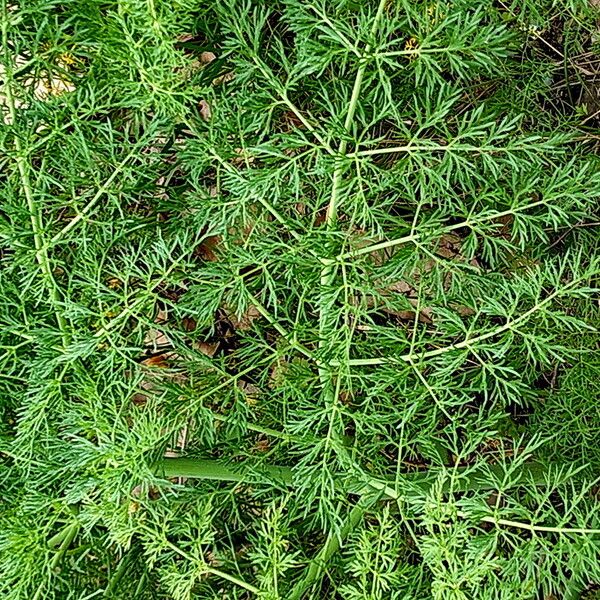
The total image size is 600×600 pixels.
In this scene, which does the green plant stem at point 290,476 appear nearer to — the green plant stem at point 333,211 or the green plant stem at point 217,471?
the green plant stem at point 217,471

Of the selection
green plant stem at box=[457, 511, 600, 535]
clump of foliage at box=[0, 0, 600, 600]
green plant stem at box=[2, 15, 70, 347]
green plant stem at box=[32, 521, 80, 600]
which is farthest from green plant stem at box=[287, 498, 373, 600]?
green plant stem at box=[2, 15, 70, 347]

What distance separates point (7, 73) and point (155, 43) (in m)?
0.20

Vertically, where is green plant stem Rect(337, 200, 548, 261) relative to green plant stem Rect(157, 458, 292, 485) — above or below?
above

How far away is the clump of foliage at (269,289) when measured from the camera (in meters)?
1.03

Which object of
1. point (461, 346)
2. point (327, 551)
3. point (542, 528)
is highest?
point (461, 346)

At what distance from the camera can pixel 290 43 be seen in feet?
4.01

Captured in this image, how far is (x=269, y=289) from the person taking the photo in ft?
3.69

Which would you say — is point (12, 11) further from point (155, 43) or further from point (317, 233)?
point (317, 233)

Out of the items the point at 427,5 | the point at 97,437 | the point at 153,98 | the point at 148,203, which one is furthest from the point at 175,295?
the point at 427,5

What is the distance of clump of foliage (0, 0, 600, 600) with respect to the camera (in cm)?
103

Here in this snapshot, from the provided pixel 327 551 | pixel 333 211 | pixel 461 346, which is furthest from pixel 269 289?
pixel 327 551

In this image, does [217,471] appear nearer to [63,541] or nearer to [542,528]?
[63,541]

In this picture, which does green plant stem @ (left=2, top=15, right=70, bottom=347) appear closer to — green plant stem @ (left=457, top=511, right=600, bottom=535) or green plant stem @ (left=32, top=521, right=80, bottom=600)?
green plant stem @ (left=32, top=521, right=80, bottom=600)

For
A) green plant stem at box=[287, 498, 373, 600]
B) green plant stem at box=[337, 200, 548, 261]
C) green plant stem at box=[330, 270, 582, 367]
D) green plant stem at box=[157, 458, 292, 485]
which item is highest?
green plant stem at box=[337, 200, 548, 261]
